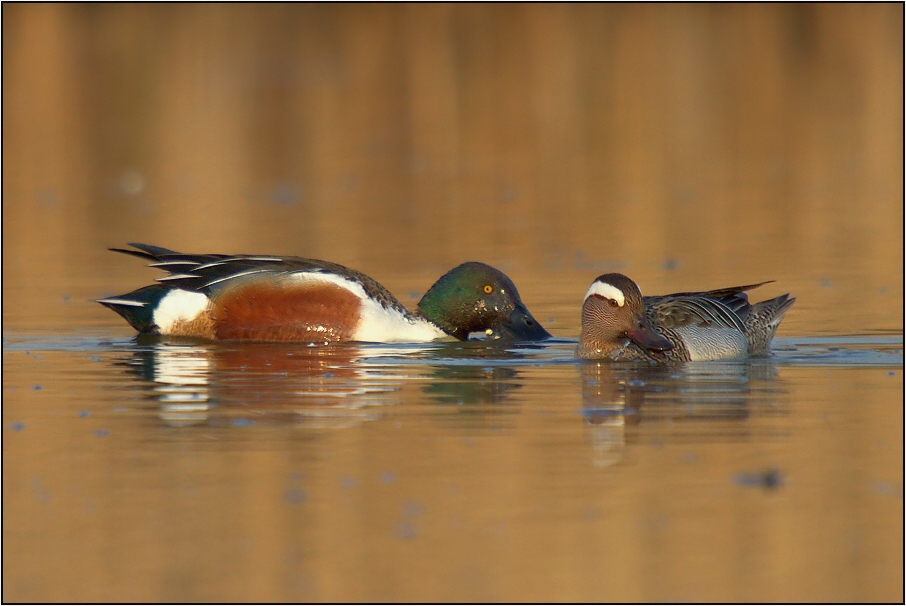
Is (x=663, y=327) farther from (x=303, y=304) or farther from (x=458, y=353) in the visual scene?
(x=303, y=304)

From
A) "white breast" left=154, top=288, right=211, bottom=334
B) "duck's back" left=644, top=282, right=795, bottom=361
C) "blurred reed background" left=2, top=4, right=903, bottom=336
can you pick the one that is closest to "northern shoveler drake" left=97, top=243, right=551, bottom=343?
"white breast" left=154, top=288, right=211, bottom=334

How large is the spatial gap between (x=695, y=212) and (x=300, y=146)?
7609 millimetres

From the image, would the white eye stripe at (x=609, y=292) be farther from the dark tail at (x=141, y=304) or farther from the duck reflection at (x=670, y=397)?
the dark tail at (x=141, y=304)

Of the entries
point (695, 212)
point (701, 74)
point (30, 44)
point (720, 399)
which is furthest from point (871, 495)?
point (30, 44)

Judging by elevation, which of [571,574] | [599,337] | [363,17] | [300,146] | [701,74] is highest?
[363,17]

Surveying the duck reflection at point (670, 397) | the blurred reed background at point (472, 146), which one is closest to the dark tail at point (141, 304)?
the blurred reed background at point (472, 146)

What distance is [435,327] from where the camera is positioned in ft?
34.1

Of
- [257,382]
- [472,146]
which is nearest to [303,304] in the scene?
[257,382]

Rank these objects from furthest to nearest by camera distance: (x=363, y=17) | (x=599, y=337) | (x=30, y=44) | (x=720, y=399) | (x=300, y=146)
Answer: (x=363, y=17) → (x=30, y=44) → (x=300, y=146) → (x=599, y=337) → (x=720, y=399)

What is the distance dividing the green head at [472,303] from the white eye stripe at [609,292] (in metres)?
1.09

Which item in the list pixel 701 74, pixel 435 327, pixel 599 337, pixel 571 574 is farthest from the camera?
pixel 701 74

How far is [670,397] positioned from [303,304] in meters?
2.95

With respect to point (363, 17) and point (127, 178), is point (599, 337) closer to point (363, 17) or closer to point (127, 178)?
point (127, 178)

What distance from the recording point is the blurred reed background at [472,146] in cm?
1339
